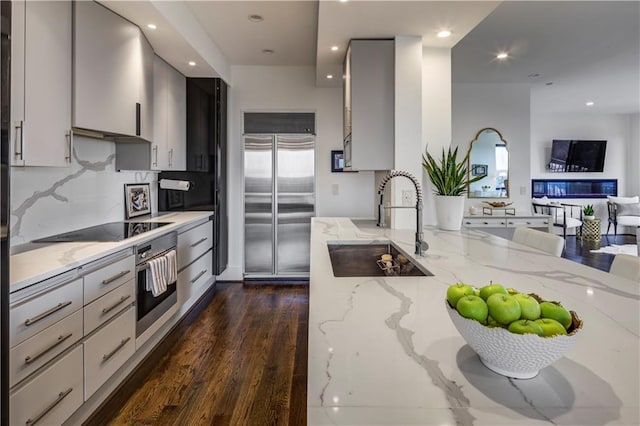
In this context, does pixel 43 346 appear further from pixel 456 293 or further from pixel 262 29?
pixel 262 29

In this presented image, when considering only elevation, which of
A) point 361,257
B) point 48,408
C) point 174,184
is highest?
point 174,184

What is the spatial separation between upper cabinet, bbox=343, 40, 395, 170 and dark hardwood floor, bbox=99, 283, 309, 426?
62.1 inches

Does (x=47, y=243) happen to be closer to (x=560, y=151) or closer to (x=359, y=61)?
(x=359, y=61)

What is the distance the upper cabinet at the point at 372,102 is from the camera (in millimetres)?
2848

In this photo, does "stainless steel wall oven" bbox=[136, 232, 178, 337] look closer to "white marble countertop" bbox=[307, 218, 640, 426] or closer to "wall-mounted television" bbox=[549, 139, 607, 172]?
"white marble countertop" bbox=[307, 218, 640, 426]

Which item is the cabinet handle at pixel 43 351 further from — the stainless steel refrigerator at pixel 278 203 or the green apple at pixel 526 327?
the stainless steel refrigerator at pixel 278 203

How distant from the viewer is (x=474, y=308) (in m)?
0.67

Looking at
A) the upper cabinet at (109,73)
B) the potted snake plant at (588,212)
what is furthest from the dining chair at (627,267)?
the potted snake plant at (588,212)

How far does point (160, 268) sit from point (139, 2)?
1.72 meters

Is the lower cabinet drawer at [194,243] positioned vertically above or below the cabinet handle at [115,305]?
above

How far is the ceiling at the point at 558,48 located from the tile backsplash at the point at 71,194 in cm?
346

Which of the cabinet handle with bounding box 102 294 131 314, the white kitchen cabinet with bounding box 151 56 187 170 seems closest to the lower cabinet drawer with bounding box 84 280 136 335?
the cabinet handle with bounding box 102 294 131 314

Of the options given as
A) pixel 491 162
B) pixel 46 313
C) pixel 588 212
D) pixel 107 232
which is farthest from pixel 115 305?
pixel 588 212

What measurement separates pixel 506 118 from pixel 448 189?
3.21m
